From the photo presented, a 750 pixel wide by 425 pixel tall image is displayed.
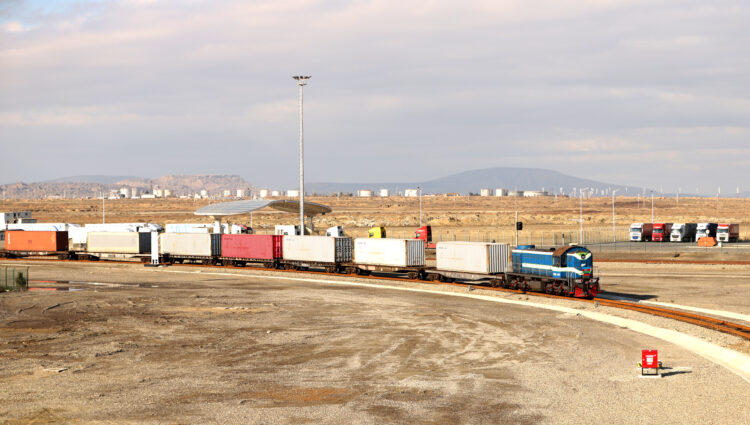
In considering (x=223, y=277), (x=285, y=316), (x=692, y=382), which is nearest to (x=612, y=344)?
(x=692, y=382)

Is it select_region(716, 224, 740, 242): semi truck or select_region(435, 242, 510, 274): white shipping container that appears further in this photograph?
select_region(716, 224, 740, 242): semi truck

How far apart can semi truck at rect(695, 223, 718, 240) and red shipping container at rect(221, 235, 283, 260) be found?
64254 millimetres

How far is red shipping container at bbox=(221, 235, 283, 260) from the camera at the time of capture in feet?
219

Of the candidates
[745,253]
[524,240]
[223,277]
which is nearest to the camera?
[223,277]

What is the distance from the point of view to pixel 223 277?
61.5m

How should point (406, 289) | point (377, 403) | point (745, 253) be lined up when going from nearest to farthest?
point (377, 403), point (406, 289), point (745, 253)

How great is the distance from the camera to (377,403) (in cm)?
2164

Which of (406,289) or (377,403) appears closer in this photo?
(377,403)

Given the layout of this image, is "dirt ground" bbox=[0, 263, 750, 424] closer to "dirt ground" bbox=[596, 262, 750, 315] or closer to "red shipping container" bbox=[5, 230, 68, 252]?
"dirt ground" bbox=[596, 262, 750, 315]

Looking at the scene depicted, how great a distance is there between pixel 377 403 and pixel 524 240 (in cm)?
8659

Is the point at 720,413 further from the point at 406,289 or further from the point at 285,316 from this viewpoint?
the point at 406,289

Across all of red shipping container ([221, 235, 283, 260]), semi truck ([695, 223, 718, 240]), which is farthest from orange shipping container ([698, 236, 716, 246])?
red shipping container ([221, 235, 283, 260])

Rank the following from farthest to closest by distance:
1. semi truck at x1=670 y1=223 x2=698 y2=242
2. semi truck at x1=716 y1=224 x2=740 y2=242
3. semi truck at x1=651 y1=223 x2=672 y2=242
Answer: semi truck at x1=651 y1=223 x2=672 y2=242 → semi truck at x1=670 y1=223 x2=698 y2=242 → semi truck at x1=716 y1=224 x2=740 y2=242

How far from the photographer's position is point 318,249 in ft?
206
